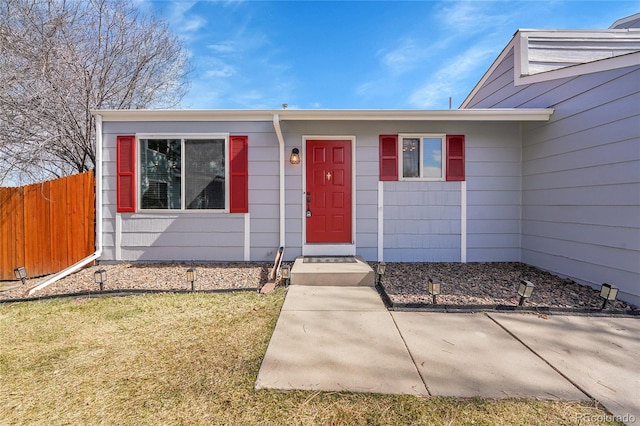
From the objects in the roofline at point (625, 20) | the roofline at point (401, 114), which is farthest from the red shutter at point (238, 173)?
the roofline at point (625, 20)

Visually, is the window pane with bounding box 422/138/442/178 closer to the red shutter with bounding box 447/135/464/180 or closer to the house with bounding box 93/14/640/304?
the house with bounding box 93/14/640/304

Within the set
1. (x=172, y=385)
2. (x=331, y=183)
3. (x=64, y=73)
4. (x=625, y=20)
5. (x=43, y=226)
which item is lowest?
(x=172, y=385)

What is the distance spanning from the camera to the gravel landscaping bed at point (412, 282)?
3.12 m

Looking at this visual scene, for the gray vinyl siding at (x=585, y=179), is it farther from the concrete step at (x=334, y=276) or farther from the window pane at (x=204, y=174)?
the window pane at (x=204, y=174)

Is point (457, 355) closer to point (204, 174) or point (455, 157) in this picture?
point (455, 157)

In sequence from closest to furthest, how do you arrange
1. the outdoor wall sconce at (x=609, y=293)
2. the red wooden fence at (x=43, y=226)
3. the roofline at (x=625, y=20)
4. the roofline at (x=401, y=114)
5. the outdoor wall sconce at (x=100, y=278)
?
the outdoor wall sconce at (x=609, y=293)
the outdoor wall sconce at (x=100, y=278)
the roofline at (x=401, y=114)
the red wooden fence at (x=43, y=226)
the roofline at (x=625, y=20)

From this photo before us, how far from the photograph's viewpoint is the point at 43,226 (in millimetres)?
4285

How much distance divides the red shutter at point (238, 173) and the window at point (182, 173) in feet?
0.38

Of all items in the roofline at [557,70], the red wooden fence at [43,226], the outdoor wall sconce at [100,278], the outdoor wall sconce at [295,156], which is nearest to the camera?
the roofline at [557,70]

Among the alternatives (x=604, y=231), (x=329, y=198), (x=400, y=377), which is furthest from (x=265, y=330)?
(x=604, y=231)

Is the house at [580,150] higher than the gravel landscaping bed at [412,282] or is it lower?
higher

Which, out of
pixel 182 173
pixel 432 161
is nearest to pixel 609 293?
pixel 432 161

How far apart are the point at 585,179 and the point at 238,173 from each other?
5001 mm

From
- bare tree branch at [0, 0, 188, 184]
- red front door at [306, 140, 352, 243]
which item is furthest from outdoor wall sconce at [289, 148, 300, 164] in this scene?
bare tree branch at [0, 0, 188, 184]
